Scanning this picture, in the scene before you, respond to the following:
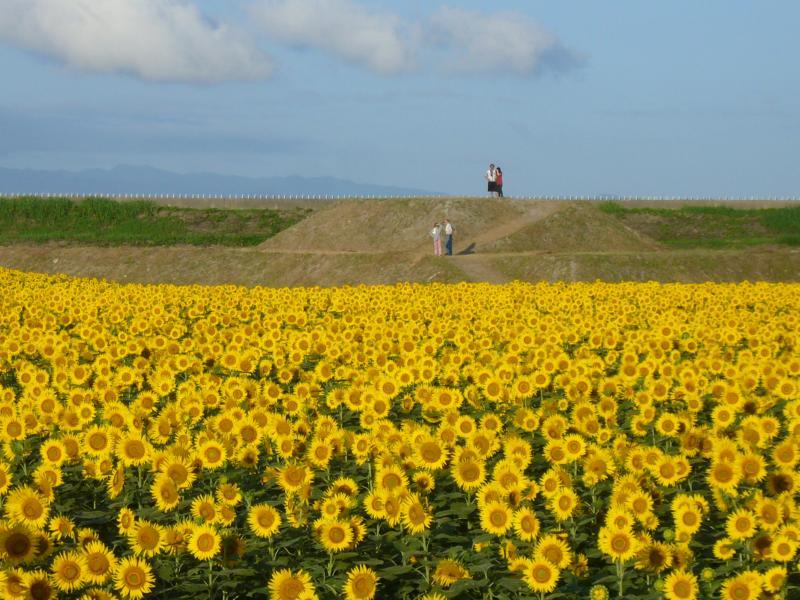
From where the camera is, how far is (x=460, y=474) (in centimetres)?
690

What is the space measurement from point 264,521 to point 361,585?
3.28 feet

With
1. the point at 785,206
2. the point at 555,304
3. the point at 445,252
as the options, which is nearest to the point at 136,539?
the point at 555,304

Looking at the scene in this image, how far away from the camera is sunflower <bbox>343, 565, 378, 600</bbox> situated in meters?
5.39

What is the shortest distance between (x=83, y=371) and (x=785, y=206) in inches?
3358

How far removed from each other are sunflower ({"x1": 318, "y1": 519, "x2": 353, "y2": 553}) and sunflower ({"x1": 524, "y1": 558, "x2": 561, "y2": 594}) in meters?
1.18

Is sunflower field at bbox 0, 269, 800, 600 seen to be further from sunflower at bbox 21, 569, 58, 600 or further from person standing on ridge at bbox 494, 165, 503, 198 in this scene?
person standing on ridge at bbox 494, 165, 503, 198

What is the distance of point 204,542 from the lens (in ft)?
19.0

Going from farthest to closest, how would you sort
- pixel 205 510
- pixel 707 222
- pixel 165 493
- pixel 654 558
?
pixel 707 222
pixel 165 493
pixel 205 510
pixel 654 558

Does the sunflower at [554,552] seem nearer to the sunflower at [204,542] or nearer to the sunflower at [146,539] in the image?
the sunflower at [204,542]

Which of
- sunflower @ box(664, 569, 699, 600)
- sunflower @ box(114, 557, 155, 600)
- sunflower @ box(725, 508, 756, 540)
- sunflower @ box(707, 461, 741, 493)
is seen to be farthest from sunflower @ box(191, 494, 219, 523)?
sunflower @ box(707, 461, 741, 493)

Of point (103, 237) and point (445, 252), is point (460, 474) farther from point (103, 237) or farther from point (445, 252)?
point (103, 237)

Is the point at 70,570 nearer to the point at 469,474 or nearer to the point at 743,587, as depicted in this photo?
the point at 469,474

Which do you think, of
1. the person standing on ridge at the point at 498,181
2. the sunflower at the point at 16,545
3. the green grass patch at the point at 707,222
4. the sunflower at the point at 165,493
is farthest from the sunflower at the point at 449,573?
the green grass patch at the point at 707,222

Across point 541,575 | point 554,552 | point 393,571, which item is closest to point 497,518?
point 554,552
